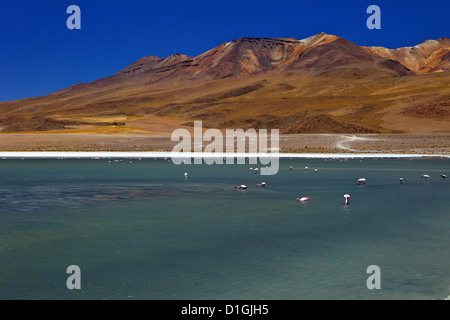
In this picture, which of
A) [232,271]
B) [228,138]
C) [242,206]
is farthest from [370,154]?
[232,271]

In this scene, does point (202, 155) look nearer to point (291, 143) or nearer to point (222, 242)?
point (291, 143)

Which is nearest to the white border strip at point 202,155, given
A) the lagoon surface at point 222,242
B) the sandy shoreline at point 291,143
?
the sandy shoreline at point 291,143

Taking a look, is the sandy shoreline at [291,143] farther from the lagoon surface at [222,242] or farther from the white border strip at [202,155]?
the lagoon surface at [222,242]

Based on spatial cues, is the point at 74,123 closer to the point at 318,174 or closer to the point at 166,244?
the point at 318,174

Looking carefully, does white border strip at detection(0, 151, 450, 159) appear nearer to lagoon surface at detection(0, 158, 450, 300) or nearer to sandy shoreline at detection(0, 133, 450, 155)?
sandy shoreline at detection(0, 133, 450, 155)

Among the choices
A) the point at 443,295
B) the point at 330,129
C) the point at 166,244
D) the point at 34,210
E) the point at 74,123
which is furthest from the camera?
the point at 74,123

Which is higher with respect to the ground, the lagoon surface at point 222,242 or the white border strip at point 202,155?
the white border strip at point 202,155
